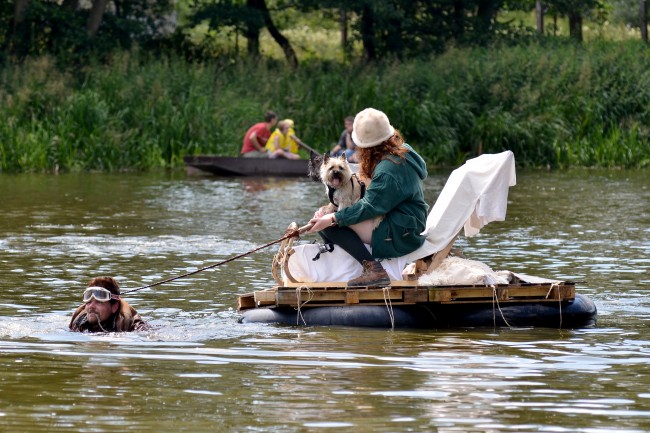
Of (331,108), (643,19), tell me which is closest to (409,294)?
(331,108)

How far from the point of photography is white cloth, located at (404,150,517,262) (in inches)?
464

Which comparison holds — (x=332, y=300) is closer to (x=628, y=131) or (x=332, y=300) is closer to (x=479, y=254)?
(x=479, y=254)

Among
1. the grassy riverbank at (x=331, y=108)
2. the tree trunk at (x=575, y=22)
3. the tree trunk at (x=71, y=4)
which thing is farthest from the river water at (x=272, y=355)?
the tree trunk at (x=575, y=22)

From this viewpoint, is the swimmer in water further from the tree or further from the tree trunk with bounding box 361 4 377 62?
the tree trunk with bounding box 361 4 377 62

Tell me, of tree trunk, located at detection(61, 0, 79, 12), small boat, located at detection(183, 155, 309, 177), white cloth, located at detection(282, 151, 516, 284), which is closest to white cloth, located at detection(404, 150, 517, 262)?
white cloth, located at detection(282, 151, 516, 284)

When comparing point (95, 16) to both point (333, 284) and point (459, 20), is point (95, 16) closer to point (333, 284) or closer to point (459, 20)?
point (459, 20)

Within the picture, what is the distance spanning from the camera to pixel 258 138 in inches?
1232

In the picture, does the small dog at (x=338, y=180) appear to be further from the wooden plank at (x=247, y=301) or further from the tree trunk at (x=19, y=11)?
the tree trunk at (x=19, y=11)

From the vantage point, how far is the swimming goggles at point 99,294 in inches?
417

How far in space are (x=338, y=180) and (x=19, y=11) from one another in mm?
29399

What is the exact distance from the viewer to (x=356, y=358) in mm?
9992

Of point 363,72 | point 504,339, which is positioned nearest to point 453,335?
point 504,339

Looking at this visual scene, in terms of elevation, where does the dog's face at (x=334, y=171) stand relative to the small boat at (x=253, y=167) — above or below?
above

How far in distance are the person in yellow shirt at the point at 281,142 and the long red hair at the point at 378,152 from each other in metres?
19.0
